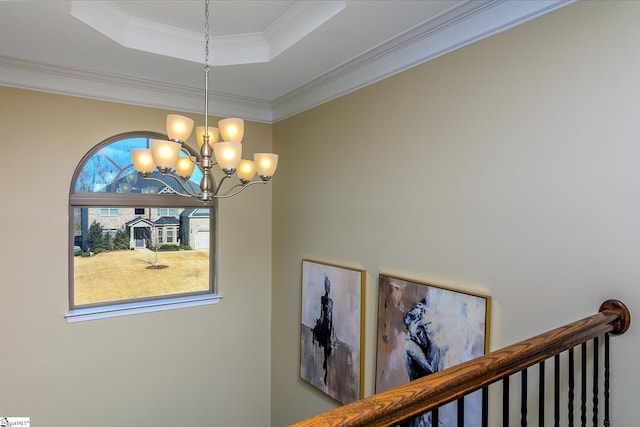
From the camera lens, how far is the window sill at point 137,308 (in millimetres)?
2738

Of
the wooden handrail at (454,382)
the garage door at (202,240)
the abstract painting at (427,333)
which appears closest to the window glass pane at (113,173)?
the garage door at (202,240)

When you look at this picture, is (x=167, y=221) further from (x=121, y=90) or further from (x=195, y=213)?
(x=121, y=90)

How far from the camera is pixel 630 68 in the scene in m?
1.31

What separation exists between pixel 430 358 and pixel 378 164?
1180 millimetres

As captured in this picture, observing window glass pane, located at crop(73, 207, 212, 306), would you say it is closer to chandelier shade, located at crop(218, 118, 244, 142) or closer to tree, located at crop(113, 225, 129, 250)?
tree, located at crop(113, 225, 129, 250)

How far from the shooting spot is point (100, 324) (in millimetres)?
2816

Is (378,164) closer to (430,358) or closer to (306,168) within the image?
(306,168)

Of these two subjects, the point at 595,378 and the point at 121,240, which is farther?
the point at 121,240

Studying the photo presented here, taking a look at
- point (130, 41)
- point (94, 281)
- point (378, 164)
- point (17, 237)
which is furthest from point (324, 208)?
point (17, 237)

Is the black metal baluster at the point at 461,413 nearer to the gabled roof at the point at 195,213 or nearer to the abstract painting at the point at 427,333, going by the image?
the abstract painting at the point at 427,333

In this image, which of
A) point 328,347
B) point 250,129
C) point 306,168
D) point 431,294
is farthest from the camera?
point 250,129

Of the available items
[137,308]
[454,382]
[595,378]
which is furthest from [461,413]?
[137,308]

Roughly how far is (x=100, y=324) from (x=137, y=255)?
585mm

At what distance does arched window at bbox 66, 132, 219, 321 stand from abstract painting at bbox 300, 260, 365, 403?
0.92 metres
